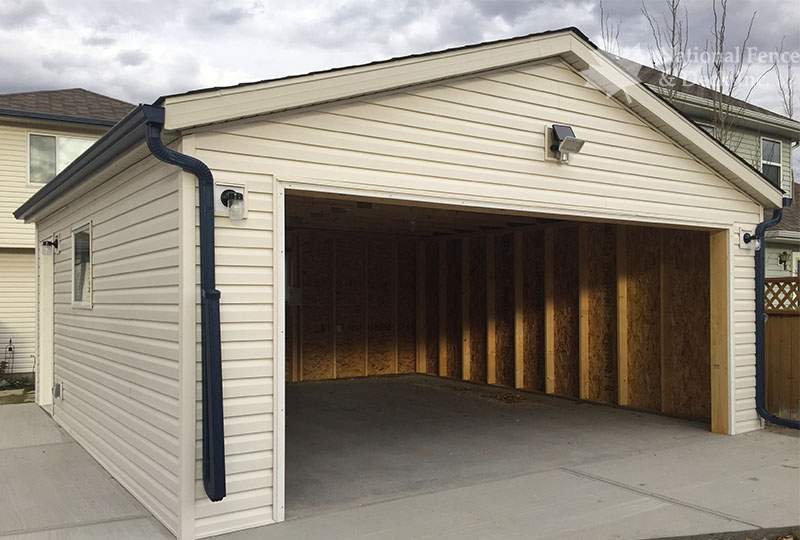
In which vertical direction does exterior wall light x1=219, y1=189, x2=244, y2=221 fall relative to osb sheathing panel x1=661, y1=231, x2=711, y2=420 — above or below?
above

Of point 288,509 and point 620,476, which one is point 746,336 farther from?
point 288,509

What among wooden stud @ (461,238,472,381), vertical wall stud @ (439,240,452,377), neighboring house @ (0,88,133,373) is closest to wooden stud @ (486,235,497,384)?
wooden stud @ (461,238,472,381)

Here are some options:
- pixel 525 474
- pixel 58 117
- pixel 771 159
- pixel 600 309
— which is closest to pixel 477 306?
pixel 600 309

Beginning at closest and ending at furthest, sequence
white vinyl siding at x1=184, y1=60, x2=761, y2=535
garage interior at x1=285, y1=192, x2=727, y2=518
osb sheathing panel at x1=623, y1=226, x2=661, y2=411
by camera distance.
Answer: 1. white vinyl siding at x1=184, y1=60, x2=761, y2=535
2. garage interior at x1=285, y1=192, x2=727, y2=518
3. osb sheathing panel at x1=623, y1=226, x2=661, y2=411

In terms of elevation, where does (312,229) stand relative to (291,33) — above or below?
below

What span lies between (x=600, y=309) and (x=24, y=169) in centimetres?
1074

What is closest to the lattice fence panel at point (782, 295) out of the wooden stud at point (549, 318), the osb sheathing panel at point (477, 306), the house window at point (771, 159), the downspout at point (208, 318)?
the wooden stud at point (549, 318)

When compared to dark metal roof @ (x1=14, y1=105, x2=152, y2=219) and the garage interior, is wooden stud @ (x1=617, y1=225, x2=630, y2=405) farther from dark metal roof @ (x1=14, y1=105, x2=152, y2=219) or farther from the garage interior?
dark metal roof @ (x1=14, y1=105, x2=152, y2=219)

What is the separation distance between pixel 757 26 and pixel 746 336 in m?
8.73

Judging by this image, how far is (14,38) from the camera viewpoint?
2108 cm

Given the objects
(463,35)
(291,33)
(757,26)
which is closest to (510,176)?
(291,33)

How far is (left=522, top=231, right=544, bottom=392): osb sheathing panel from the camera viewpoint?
10219mm

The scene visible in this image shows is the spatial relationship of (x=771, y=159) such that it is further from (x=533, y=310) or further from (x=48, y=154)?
(x=48, y=154)

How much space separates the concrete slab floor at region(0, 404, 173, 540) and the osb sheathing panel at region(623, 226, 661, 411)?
20.2 feet
